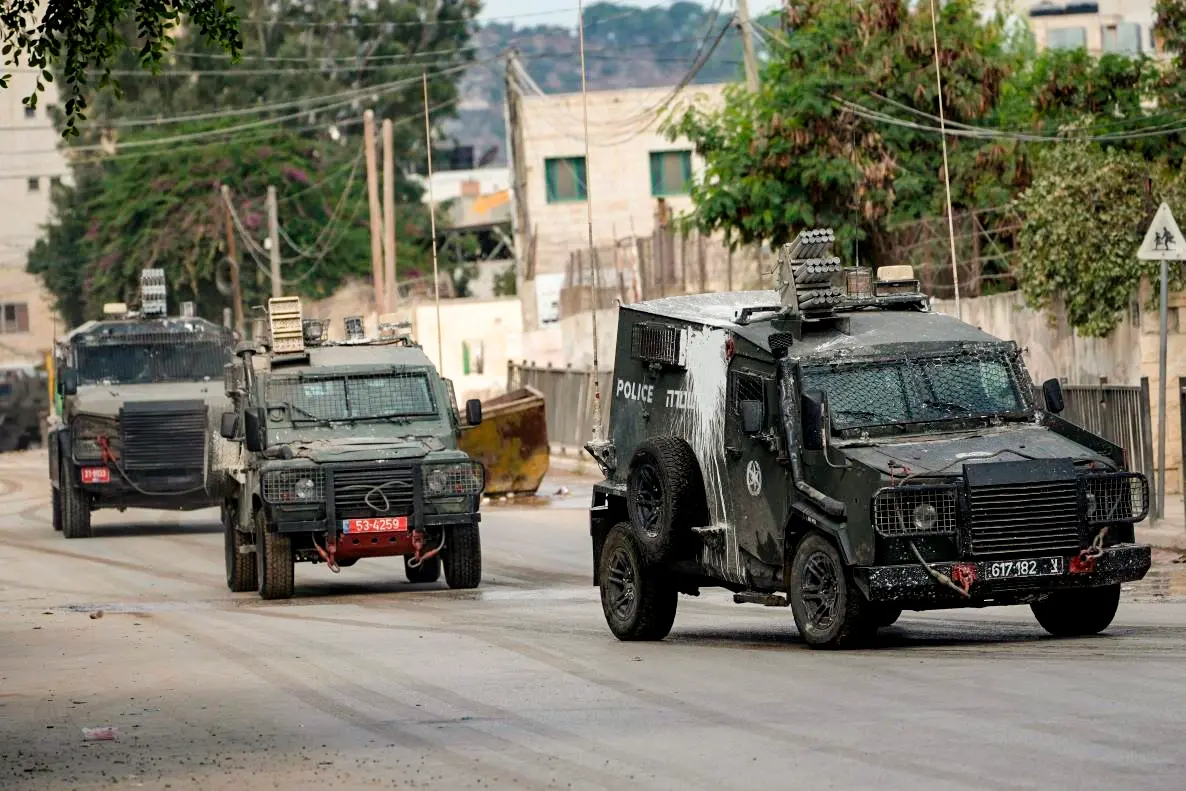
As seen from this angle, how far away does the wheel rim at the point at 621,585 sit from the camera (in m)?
16.1

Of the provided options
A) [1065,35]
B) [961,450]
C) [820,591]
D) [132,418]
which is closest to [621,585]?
[820,591]

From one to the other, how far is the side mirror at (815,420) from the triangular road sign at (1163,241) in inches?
372

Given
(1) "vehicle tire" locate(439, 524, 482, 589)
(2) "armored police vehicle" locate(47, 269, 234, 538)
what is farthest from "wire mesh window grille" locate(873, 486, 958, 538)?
(2) "armored police vehicle" locate(47, 269, 234, 538)

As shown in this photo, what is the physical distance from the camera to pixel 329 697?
13.3 meters

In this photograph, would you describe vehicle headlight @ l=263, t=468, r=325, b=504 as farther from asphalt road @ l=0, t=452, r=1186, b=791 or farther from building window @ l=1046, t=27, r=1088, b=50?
building window @ l=1046, t=27, r=1088, b=50

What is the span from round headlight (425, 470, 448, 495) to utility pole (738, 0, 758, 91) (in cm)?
2122

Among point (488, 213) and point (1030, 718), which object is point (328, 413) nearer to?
point (1030, 718)

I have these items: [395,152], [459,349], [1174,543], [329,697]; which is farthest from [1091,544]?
[395,152]

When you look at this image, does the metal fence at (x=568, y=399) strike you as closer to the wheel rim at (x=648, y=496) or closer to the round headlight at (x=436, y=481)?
the round headlight at (x=436, y=481)

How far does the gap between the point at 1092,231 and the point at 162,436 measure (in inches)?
494

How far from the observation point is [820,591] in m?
14.3

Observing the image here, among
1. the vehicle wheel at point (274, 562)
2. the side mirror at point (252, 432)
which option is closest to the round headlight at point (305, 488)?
→ the vehicle wheel at point (274, 562)

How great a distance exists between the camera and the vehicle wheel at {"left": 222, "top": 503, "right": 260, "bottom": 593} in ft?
73.1

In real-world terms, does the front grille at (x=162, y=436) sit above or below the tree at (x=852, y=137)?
below
